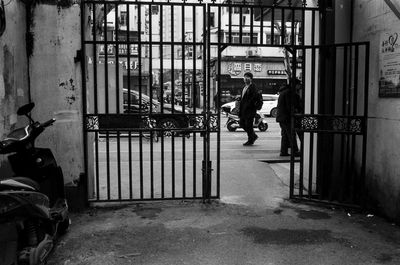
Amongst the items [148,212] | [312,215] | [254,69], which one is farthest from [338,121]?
[254,69]

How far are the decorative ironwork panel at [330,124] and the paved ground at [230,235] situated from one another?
1054mm

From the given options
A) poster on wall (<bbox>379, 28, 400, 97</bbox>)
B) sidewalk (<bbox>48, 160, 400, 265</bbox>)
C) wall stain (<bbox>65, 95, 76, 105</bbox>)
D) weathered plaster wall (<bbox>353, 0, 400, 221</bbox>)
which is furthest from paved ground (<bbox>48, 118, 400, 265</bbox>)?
poster on wall (<bbox>379, 28, 400, 97</bbox>)

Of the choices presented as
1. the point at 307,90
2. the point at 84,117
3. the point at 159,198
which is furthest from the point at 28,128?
the point at 307,90

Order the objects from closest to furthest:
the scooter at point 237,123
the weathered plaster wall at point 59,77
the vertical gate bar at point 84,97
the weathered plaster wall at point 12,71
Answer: the weathered plaster wall at point 12,71 < the weathered plaster wall at point 59,77 < the vertical gate bar at point 84,97 < the scooter at point 237,123

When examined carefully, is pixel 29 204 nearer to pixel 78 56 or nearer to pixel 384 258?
pixel 78 56

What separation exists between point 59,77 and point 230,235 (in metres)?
2.77

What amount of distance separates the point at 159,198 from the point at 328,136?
2.44 m

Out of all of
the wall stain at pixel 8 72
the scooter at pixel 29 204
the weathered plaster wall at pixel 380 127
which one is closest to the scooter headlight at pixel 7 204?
the scooter at pixel 29 204

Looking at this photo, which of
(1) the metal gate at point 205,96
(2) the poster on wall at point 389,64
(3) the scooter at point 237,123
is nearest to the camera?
(2) the poster on wall at point 389,64

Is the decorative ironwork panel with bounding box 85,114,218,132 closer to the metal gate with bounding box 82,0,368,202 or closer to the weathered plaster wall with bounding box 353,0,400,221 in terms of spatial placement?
the metal gate with bounding box 82,0,368,202

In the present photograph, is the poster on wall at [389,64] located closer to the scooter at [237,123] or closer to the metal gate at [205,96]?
the metal gate at [205,96]

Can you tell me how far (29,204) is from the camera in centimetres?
353

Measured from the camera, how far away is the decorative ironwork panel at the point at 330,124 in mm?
5891

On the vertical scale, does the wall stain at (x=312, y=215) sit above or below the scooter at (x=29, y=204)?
below
